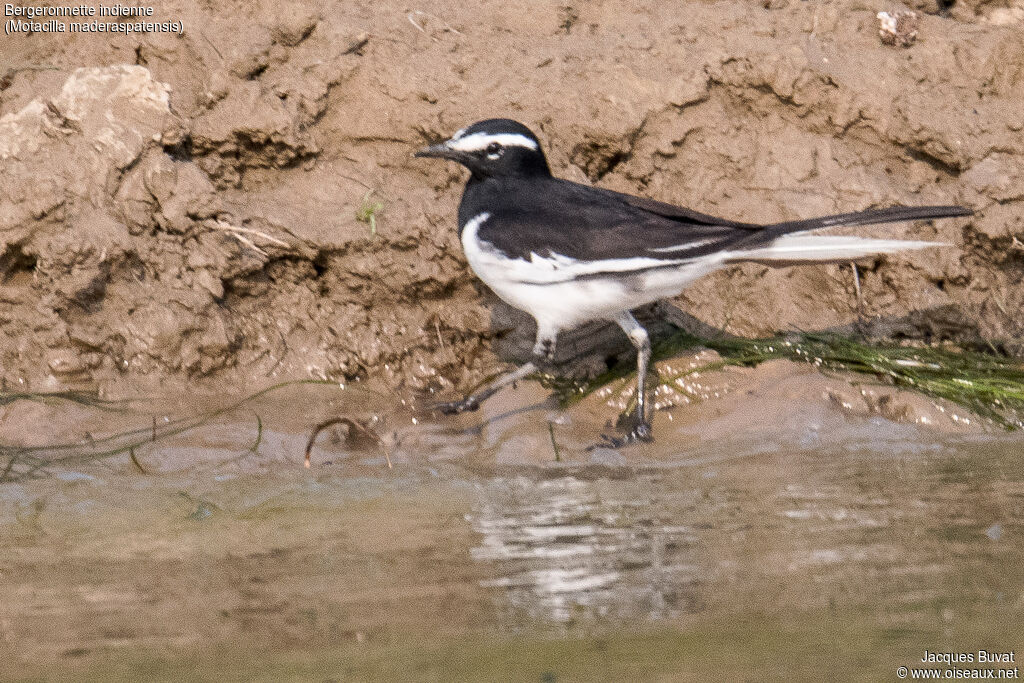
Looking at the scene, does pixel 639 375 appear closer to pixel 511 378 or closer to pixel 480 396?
pixel 511 378

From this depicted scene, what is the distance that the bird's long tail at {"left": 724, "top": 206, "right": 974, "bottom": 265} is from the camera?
217 inches

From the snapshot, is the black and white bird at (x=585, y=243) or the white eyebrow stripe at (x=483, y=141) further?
the white eyebrow stripe at (x=483, y=141)

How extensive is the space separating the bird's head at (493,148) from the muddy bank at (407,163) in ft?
1.55

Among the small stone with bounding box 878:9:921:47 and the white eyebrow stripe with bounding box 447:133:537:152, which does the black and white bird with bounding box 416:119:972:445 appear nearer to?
the white eyebrow stripe with bounding box 447:133:537:152

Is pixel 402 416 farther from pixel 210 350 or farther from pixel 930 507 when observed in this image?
pixel 930 507

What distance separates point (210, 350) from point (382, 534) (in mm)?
2406

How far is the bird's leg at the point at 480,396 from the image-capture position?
6.33 meters

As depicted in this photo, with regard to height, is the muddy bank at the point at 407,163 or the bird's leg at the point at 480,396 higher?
the muddy bank at the point at 407,163

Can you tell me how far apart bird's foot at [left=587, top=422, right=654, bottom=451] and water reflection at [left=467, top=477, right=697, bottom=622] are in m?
0.84

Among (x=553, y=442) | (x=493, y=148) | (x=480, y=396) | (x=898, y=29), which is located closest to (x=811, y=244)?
(x=553, y=442)

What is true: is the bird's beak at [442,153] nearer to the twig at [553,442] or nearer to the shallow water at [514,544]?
the shallow water at [514,544]

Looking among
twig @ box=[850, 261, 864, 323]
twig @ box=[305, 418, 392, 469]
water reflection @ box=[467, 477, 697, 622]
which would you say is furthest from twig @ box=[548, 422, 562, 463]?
twig @ box=[850, 261, 864, 323]

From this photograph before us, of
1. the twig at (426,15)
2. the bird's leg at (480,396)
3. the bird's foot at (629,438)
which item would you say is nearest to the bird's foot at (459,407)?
the bird's leg at (480,396)

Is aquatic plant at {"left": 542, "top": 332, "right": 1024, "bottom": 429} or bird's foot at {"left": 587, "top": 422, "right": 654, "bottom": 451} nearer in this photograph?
bird's foot at {"left": 587, "top": 422, "right": 654, "bottom": 451}
